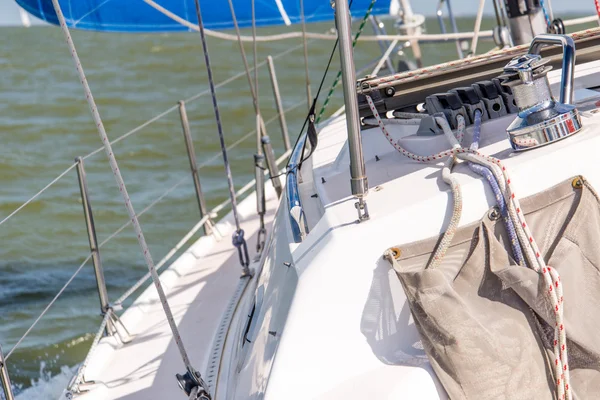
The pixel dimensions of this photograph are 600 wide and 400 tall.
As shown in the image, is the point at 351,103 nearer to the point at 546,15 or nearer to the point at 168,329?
the point at 168,329

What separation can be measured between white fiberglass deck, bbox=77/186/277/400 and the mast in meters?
0.83

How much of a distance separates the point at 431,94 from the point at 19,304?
10.7ft

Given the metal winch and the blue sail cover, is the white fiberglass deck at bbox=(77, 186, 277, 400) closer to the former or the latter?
the metal winch

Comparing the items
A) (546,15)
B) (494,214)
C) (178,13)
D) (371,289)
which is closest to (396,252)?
(371,289)

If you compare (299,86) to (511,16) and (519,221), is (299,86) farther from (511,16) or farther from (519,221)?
(519,221)

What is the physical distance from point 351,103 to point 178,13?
2847 millimetres

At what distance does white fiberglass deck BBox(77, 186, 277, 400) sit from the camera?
2094 millimetres

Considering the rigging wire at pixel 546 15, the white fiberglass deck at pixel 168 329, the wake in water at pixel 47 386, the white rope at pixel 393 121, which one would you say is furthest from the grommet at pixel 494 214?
the wake in water at pixel 47 386

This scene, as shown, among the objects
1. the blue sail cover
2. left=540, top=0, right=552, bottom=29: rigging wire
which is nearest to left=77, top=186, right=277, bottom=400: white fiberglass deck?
left=540, top=0, right=552, bottom=29: rigging wire

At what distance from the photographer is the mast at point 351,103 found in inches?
49.2

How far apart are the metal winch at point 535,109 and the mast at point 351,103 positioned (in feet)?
1.02

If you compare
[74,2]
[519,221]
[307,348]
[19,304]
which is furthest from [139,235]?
[19,304]

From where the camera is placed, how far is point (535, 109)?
1464 millimetres

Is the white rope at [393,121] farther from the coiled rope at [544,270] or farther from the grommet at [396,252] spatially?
the grommet at [396,252]
